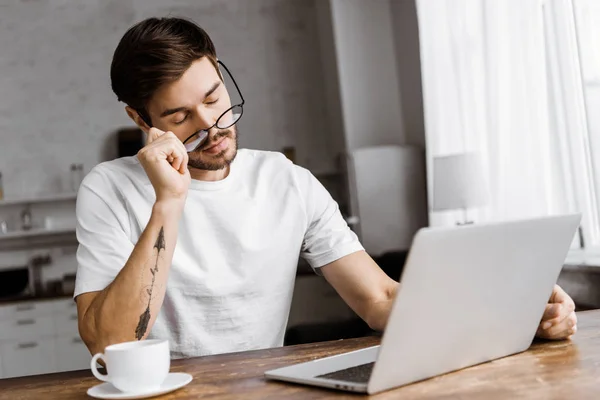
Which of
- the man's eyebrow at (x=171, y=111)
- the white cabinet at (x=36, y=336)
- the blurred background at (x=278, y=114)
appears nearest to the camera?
the man's eyebrow at (x=171, y=111)

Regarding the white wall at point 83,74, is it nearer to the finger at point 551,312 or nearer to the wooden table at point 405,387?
the wooden table at point 405,387

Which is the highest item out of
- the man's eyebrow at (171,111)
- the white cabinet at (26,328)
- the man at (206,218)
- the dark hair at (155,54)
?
the dark hair at (155,54)

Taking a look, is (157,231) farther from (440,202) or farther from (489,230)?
(440,202)

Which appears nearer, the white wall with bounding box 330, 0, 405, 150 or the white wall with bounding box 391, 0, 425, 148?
the white wall with bounding box 391, 0, 425, 148

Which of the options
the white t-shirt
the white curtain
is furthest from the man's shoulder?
the white curtain

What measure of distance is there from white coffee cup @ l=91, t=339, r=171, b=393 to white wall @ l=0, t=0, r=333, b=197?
16.3 ft

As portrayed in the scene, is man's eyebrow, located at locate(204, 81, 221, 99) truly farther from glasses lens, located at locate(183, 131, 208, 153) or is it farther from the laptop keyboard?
the laptop keyboard

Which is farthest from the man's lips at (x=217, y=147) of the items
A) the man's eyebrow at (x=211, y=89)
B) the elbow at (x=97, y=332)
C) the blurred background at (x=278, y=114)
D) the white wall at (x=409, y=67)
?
the white wall at (x=409, y=67)

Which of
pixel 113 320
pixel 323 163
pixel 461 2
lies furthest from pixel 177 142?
pixel 323 163

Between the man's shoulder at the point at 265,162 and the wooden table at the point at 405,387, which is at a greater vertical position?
the man's shoulder at the point at 265,162

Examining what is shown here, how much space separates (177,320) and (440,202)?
237 cm

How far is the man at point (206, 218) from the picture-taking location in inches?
67.7

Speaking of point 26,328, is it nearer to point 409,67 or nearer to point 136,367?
point 409,67

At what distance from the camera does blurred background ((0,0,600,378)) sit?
4.53 metres
